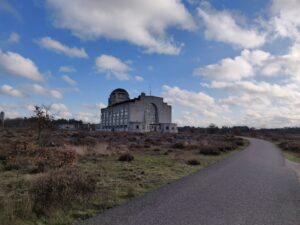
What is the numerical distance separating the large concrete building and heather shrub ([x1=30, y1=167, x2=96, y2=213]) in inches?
3783

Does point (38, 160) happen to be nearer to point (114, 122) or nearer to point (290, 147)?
point (290, 147)

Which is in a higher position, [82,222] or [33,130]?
[33,130]

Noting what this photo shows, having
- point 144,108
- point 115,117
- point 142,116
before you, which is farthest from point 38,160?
point 115,117

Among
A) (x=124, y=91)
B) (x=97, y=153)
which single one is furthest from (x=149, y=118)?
(x=97, y=153)

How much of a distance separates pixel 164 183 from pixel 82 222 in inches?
200

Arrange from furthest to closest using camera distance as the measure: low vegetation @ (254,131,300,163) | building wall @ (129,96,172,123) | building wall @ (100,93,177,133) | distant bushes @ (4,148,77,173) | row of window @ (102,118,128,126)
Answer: row of window @ (102,118,128,126)
building wall @ (129,96,172,123)
building wall @ (100,93,177,133)
low vegetation @ (254,131,300,163)
distant bushes @ (4,148,77,173)

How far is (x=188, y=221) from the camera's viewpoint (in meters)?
6.15

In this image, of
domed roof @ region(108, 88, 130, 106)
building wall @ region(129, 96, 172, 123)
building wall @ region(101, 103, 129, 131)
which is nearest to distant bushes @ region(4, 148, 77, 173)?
building wall @ region(129, 96, 172, 123)

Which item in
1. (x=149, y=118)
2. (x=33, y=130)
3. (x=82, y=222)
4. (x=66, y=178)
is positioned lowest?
(x=82, y=222)

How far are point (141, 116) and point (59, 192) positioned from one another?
336ft

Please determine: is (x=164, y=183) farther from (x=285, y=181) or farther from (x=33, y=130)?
(x=33, y=130)

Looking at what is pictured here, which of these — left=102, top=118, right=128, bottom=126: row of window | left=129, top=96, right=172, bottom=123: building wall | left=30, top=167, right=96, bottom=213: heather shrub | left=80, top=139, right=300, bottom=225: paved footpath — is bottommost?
left=80, top=139, right=300, bottom=225: paved footpath

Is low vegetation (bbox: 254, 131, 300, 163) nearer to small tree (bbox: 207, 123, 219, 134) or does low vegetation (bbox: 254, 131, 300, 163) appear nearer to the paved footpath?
the paved footpath

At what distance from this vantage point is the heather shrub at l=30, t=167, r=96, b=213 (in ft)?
22.8
